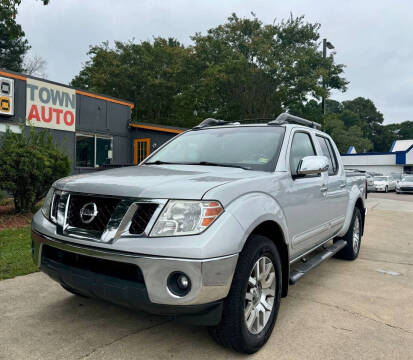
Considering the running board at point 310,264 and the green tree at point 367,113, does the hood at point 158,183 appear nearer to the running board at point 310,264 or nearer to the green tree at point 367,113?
the running board at point 310,264

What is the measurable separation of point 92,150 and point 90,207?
1299 centimetres

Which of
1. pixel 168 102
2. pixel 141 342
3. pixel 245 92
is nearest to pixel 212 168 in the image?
pixel 141 342

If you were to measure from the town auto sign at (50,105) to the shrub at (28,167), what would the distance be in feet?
15.7

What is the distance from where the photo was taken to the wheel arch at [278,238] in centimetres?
276

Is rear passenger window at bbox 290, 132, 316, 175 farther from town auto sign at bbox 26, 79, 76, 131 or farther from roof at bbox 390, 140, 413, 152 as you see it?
roof at bbox 390, 140, 413, 152

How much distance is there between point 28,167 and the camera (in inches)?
283

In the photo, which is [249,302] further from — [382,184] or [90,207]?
[382,184]

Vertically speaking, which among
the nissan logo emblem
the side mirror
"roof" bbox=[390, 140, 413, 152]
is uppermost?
"roof" bbox=[390, 140, 413, 152]

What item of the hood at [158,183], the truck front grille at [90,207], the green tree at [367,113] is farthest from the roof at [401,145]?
the truck front grille at [90,207]

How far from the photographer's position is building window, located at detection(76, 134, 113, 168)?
14344mm

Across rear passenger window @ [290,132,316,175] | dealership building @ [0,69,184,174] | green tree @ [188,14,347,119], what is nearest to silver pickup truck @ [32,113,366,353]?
rear passenger window @ [290,132,316,175]

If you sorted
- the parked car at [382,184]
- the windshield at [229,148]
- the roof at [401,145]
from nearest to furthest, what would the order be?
the windshield at [229,148] → the parked car at [382,184] → the roof at [401,145]

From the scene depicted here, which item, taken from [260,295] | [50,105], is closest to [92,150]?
[50,105]

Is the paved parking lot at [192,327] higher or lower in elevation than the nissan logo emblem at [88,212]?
lower
